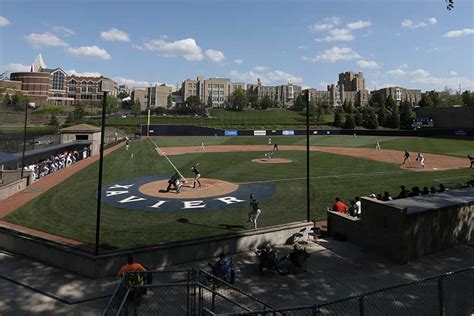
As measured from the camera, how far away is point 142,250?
1195 cm

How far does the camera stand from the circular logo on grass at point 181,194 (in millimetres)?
20656

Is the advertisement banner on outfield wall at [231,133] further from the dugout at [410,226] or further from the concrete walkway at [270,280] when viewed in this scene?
the concrete walkway at [270,280]

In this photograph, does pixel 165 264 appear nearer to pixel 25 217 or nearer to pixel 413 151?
pixel 25 217

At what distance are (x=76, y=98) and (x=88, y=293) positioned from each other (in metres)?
182

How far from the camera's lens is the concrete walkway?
9.73 metres

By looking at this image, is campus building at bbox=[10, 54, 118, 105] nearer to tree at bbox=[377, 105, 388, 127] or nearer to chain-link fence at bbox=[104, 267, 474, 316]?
tree at bbox=[377, 105, 388, 127]

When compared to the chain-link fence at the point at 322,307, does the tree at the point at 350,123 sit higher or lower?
higher

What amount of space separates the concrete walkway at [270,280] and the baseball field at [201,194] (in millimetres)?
2966

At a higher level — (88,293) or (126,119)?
(126,119)

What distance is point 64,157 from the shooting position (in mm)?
36562

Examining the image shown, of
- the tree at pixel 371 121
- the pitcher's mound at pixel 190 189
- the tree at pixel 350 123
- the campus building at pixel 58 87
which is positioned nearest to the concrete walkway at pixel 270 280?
the pitcher's mound at pixel 190 189

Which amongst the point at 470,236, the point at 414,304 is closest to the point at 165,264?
the point at 414,304

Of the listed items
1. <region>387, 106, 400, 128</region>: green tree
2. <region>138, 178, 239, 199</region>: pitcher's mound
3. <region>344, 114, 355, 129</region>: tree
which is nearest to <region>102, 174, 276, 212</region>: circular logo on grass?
<region>138, 178, 239, 199</region>: pitcher's mound

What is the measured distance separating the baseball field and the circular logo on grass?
0.20 ft
